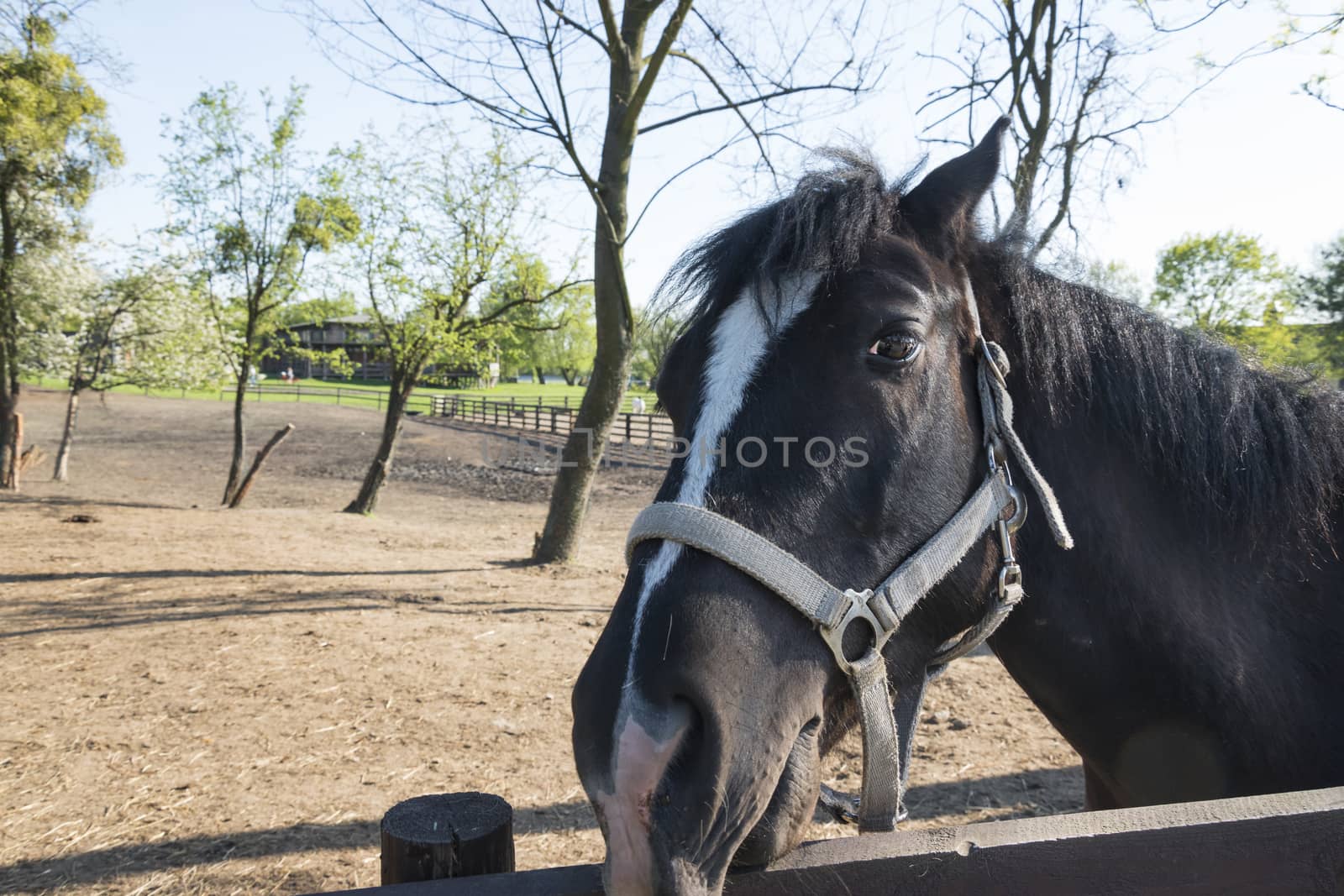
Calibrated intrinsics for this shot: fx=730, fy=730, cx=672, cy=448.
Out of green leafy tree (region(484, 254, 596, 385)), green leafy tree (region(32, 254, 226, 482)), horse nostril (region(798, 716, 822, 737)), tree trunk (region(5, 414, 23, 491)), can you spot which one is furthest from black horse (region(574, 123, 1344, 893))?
green leafy tree (region(32, 254, 226, 482))

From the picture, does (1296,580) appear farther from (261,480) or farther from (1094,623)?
(261,480)

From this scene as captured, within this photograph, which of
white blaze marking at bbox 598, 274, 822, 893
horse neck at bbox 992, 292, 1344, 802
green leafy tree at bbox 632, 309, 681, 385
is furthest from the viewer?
green leafy tree at bbox 632, 309, 681, 385

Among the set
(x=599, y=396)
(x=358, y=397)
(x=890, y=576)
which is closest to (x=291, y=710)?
(x=890, y=576)

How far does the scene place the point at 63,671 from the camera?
4957mm

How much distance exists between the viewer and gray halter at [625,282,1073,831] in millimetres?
1219

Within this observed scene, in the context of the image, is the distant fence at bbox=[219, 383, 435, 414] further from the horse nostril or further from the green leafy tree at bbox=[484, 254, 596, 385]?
the horse nostril

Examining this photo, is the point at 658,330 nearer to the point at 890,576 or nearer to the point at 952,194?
the point at 952,194

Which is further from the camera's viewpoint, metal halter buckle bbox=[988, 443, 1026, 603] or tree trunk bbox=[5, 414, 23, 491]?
tree trunk bbox=[5, 414, 23, 491]

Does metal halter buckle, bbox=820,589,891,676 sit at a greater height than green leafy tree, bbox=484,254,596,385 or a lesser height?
lesser

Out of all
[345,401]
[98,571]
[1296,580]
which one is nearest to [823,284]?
[1296,580]

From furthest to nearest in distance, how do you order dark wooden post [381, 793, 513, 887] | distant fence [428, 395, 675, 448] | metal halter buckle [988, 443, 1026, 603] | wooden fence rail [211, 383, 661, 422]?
wooden fence rail [211, 383, 661, 422]
distant fence [428, 395, 675, 448]
metal halter buckle [988, 443, 1026, 603]
dark wooden post [381, 793, 513, 887]

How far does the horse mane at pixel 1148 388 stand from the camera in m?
1.67

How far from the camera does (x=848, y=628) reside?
1.27 m

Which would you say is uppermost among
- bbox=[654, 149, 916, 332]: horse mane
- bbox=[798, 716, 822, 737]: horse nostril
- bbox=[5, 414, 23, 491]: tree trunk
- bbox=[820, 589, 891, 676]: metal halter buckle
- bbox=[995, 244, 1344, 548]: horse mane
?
bbox=[654, 149, 916, 332]: horse mane
